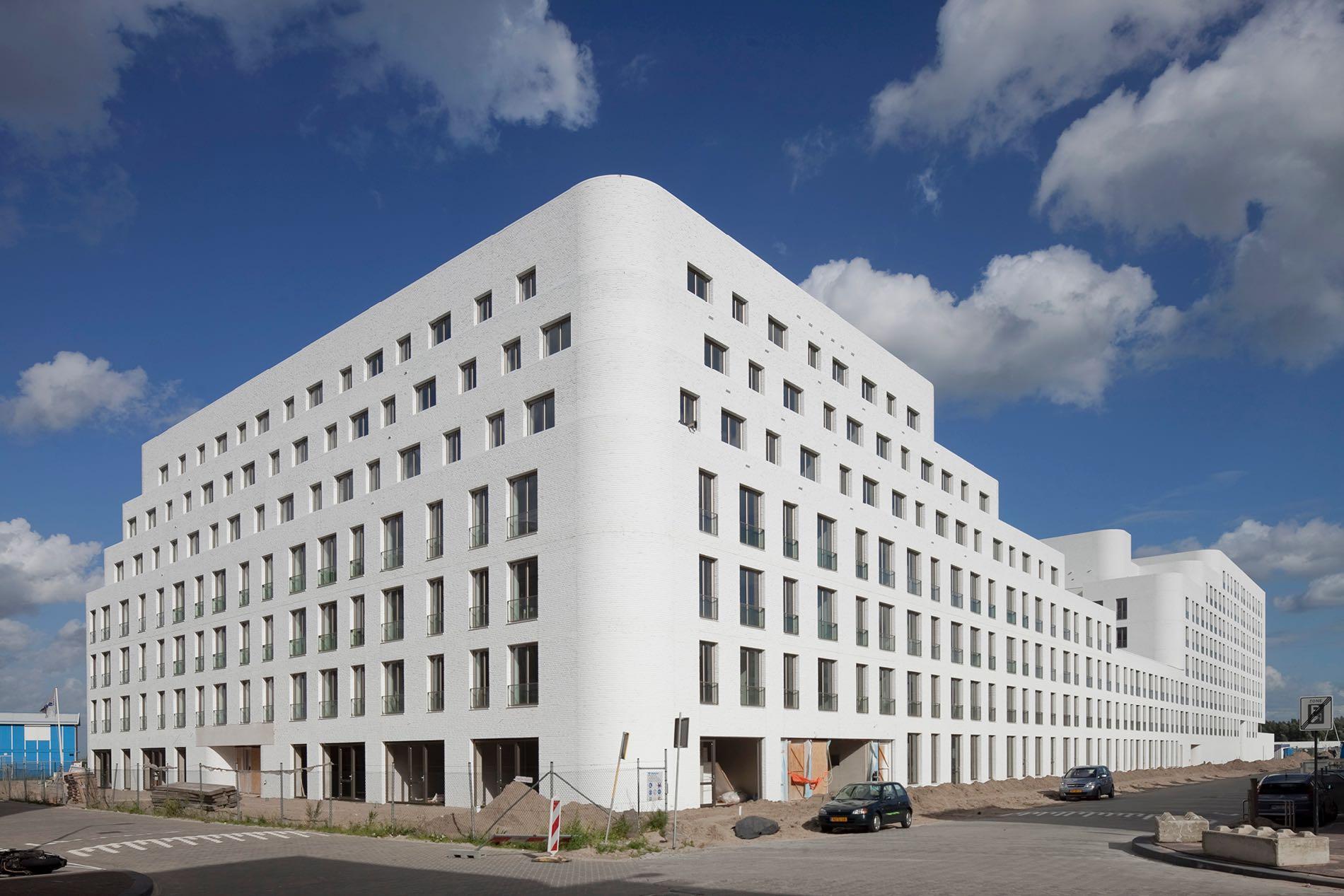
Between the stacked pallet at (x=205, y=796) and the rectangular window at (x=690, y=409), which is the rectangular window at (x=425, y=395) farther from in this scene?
the stacked pallet at (x=205, y=796)

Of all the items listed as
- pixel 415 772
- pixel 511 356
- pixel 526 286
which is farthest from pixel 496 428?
pixel 415 772

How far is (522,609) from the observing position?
Answer: 38.9 m

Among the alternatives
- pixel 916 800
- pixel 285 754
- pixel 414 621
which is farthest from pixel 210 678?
pixel 916 800

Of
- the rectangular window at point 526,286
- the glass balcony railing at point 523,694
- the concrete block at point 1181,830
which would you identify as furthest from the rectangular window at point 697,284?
the concrete block at point 1181,830

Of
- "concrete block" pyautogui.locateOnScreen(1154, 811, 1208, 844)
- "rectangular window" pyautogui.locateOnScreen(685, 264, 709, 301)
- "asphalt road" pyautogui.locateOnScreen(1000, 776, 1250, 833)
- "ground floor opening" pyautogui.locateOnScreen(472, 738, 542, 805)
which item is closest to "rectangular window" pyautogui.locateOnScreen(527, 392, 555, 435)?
"rectangular window" pyautogui.locateOnScreen(685, 264, 709, 301)

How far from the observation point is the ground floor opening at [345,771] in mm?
46938

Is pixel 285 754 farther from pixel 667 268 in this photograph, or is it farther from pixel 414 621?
pixel 667 268

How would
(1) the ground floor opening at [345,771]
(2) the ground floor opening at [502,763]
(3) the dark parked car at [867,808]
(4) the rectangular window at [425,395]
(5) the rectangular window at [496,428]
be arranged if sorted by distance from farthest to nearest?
(1) the ground floor opening at [345,771] < (4) the rectangular window at [425,395] < (5) the rectangular window at [496,428] < (2) the ground floor opening at [502,763] < (3) the dark parked car at [867,808]

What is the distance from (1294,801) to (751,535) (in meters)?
18.7

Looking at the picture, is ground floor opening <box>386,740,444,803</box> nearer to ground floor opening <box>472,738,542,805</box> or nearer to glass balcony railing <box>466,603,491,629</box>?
ground floor opening <box>472,738,542,805</box>

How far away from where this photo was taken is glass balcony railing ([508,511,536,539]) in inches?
1537

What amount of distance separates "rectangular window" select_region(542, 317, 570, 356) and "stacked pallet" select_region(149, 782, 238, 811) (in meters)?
19.5

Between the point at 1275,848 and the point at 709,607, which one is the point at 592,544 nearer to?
the point at 709,607

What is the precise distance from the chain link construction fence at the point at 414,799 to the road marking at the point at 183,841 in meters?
1.55
